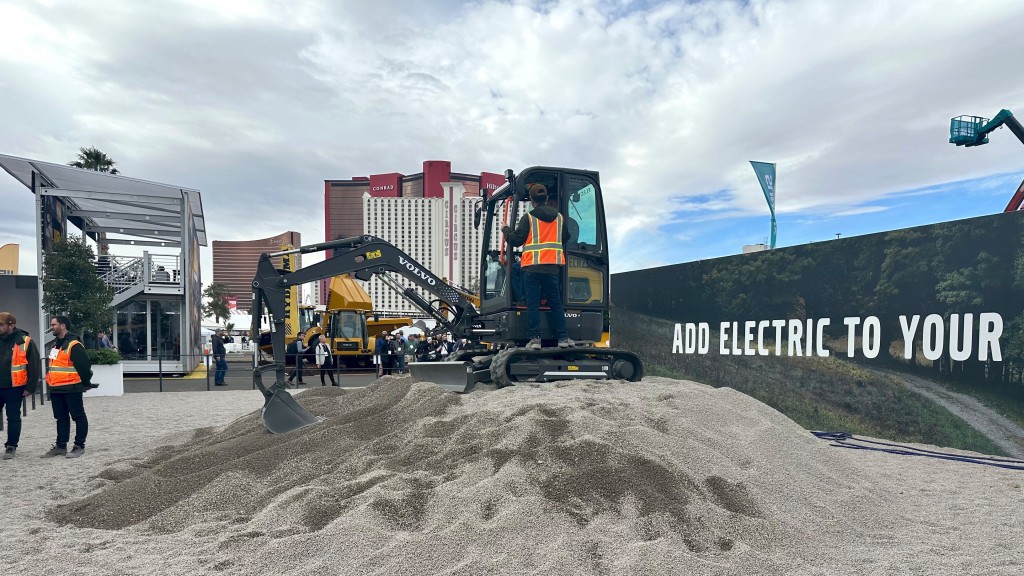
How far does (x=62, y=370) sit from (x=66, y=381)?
5.3 inches

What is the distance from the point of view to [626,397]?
5.74 metres

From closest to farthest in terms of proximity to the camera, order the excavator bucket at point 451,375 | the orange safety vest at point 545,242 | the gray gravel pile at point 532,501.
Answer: the gray gravel pile at point 532,501
the orange safety vest at point 545,242
the excavator bucket at point 451,375

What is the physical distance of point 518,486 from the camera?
391cm

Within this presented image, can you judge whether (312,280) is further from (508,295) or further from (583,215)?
(583,215)

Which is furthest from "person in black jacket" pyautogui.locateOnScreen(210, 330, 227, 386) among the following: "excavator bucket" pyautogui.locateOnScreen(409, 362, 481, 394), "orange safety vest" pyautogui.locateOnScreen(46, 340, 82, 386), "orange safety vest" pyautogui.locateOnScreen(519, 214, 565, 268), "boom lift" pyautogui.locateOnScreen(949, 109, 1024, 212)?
"boom lift" pyautogui.locateOnScreen(949, 109, 1024, 212)

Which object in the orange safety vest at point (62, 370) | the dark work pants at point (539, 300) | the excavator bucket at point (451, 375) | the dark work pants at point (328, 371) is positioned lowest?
the dark work pants at point (328, 371)

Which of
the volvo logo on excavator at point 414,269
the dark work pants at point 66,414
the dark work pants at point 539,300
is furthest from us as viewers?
the volvo logo on excavator at point 414,269

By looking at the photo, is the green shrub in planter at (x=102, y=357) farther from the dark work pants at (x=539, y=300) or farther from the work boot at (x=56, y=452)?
the dark work pants at (x=539, y=300)

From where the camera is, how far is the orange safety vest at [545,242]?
22.6ft

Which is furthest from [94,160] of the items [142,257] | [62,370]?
[62,370]

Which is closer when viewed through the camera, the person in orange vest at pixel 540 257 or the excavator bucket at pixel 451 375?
the person in orange vest at pixel 540 257

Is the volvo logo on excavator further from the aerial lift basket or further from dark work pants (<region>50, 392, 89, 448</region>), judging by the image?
the aerial lift basket

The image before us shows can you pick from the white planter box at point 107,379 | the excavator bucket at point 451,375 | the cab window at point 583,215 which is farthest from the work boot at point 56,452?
the white planter box at point 107,379

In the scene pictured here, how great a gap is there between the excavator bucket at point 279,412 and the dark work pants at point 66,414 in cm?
204
